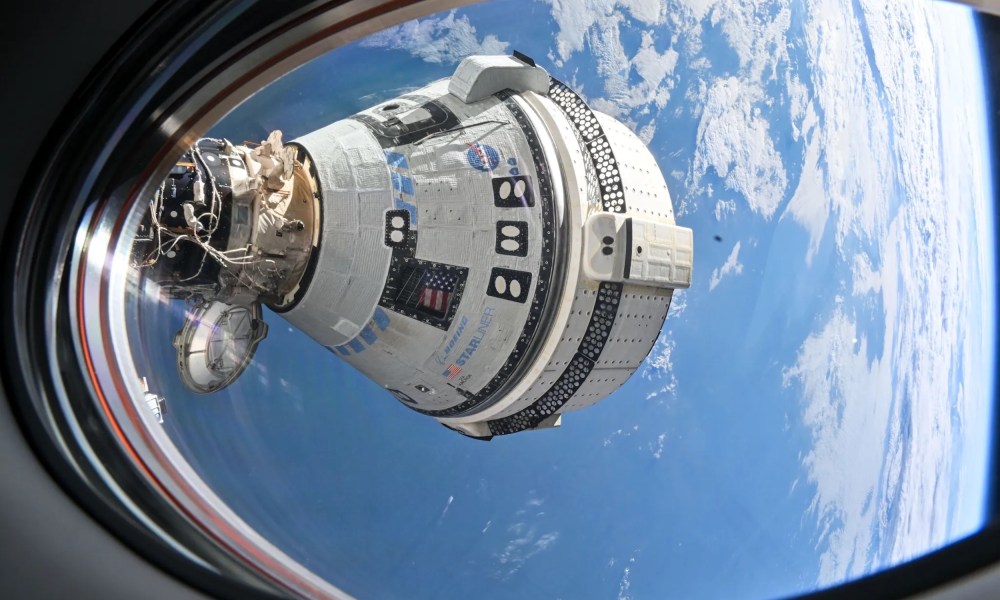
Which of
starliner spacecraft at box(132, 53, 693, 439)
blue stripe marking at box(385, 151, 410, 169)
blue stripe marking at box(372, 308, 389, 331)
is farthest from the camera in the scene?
blue stripe marking at box(372, 308, 389, 331)

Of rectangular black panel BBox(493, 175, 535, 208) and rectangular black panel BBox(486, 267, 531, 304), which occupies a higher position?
rectangular black panel BBox(493, 175, 535, 208)

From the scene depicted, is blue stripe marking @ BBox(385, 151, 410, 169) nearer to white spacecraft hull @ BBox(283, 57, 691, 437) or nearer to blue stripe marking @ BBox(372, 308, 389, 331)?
white spacecraft hull @ BBox(283, 57, 691, 437)

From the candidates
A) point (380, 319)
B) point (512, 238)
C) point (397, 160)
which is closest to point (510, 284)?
point (512, 238)

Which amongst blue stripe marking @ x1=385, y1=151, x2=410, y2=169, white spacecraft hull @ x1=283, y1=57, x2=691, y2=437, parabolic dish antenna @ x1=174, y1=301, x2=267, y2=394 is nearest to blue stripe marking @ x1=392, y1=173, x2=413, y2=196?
white spacecraft hull @ x1=283, y1=57, x2=691, y2=437

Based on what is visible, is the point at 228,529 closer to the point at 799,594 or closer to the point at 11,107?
the point at 11,107

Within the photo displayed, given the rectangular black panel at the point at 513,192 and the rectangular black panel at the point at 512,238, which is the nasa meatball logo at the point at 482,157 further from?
the rectangular black panel at the point at 512,238

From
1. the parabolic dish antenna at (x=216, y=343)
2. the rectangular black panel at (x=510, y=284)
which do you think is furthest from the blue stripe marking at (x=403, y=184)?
the parabolic dish antenna at (x=216, y=343)

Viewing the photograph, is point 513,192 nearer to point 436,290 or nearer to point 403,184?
point 403,184
